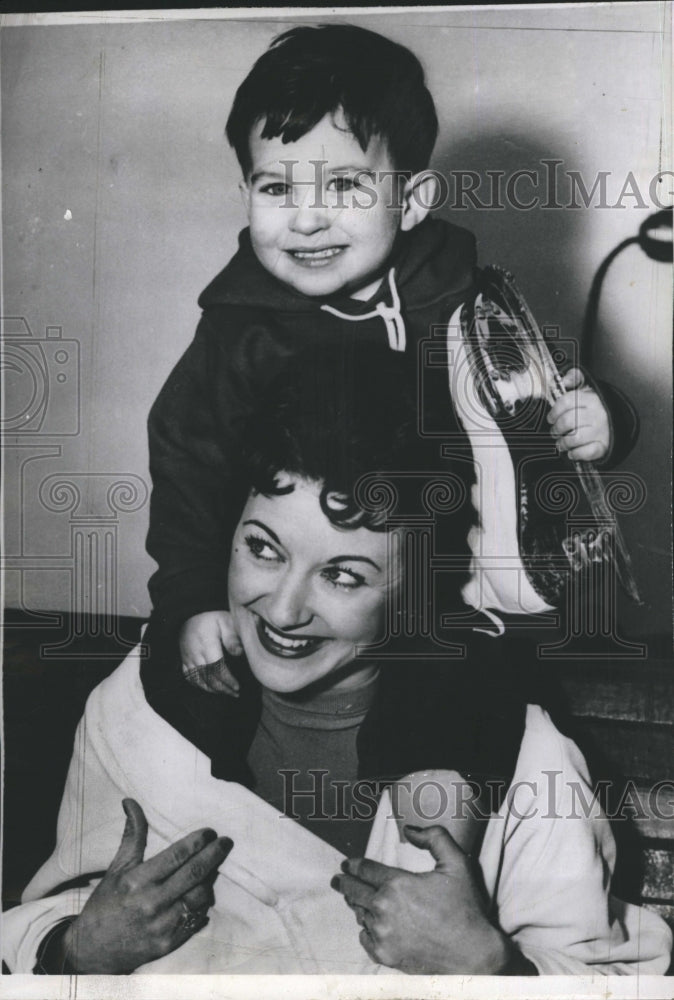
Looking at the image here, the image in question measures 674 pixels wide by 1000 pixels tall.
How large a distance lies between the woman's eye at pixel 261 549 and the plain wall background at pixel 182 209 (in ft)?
1.03

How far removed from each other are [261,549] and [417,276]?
889mm

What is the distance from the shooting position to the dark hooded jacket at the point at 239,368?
2.96 metres

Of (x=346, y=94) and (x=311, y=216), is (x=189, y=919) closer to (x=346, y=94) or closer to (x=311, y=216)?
(x=311, y=216)

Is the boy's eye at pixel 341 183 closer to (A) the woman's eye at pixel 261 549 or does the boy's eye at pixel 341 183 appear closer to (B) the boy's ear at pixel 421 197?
(B) the boy's ear at pixel 421 197

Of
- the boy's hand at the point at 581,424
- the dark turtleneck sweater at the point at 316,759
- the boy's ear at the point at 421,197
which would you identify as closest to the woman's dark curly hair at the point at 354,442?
the boy's hand at the point at 581,424

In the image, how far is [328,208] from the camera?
2.96m

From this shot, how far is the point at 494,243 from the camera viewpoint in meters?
2.97

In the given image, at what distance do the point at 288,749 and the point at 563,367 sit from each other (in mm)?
1325

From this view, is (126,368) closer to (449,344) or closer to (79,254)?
(79,254)

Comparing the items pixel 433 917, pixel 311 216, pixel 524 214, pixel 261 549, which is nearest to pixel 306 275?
pixel 311 216

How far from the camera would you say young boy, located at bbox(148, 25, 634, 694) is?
9.71ft

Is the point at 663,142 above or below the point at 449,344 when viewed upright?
above

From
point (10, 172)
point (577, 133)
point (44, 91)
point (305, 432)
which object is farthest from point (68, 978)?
point (577, 133)

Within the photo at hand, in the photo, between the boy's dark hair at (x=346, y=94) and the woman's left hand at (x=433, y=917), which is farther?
the boy's dark hair at (x=346, y=94)
